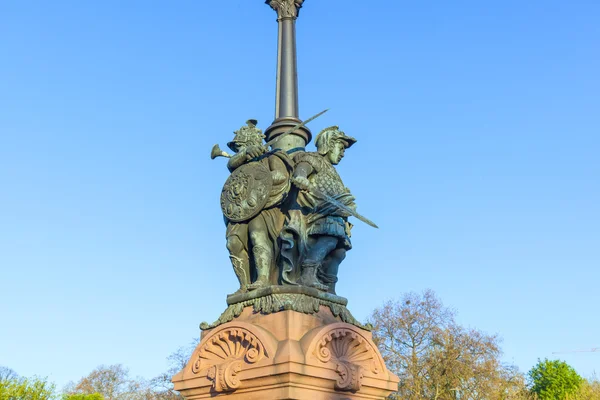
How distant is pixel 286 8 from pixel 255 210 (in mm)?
3451

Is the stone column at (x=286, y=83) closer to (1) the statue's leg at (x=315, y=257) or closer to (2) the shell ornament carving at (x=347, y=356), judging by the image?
(1) the statue's leg at (x=315, y=257)

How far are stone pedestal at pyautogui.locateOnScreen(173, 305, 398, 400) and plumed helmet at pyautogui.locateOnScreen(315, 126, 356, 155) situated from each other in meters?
2.07

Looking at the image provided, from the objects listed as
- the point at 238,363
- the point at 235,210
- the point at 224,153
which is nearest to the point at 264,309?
the point at 238,363

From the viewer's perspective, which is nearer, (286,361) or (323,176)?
(286,361)

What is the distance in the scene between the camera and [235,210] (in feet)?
25.5

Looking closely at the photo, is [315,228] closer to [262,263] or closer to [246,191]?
[262,263]

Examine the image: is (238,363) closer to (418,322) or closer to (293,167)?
(293,167)

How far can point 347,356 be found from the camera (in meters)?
6.98

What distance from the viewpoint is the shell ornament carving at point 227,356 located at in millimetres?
6684

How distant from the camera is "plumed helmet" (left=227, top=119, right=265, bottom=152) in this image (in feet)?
26.8

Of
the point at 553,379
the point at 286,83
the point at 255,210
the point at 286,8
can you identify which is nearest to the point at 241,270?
the point at 255,210

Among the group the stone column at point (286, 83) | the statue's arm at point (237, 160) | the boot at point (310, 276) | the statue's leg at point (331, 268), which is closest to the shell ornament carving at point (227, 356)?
the boot at point (310, 276)

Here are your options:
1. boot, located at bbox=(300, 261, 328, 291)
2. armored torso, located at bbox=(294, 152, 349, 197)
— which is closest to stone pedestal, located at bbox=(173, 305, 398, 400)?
boot, located at bbox=(300, 261, 328, 291)

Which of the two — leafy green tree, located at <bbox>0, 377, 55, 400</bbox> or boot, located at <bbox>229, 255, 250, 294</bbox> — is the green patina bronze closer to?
boot, located at <bbox>229, 255, 250, 294</bbox>
